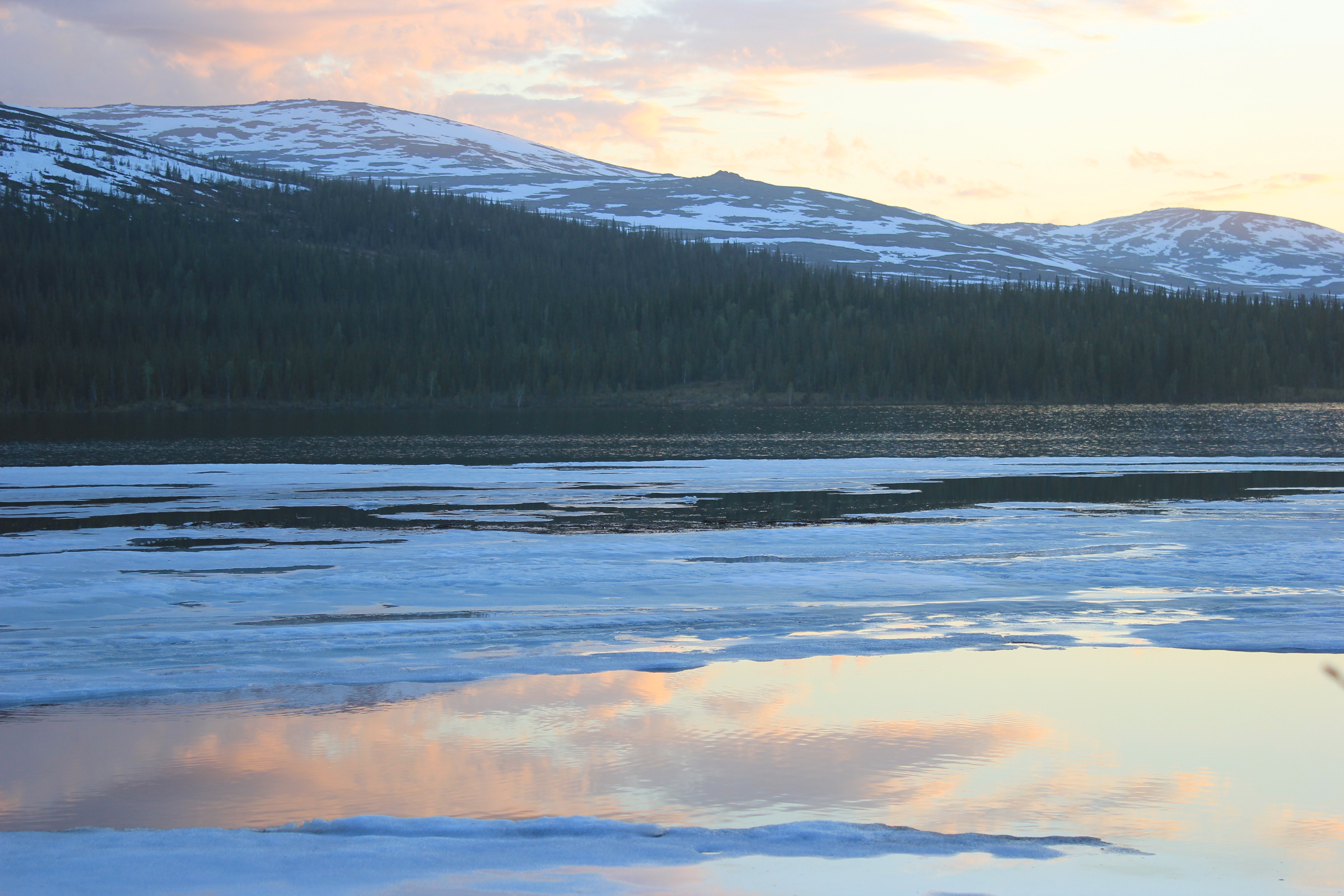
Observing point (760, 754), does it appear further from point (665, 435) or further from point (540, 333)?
point (540, 333)

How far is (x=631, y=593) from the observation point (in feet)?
51.4

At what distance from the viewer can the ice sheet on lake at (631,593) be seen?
12094mm

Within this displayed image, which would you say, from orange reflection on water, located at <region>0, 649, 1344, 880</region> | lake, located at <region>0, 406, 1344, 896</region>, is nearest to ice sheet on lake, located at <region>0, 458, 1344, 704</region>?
lake, located at <region>0, 406, 1344, 896</region>

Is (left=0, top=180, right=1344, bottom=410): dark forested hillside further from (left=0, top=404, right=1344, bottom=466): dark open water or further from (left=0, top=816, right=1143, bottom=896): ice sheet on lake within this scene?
(left=0, top=816, right=1143, bottom=896): ice sheet on lake

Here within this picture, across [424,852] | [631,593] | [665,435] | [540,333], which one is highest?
[540,333]

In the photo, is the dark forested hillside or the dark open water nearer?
the dark open water

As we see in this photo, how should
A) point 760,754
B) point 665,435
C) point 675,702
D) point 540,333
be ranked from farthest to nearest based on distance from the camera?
point 540,333 → point 665,435 → point 675,702 → point 760,754

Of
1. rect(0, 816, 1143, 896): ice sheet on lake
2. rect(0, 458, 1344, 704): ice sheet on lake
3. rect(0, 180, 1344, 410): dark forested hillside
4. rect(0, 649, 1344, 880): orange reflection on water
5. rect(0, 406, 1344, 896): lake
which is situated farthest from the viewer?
rect(0, 180, 1344, 410): dark forested hillside

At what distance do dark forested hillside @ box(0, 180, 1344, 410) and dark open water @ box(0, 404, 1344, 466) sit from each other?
1879cm

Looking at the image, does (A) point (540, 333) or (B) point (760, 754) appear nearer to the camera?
(B) point (760, 754)

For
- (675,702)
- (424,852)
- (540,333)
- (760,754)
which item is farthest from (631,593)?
(540,333)

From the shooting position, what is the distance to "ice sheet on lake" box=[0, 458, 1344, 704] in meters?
12.1

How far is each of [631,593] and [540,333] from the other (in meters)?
134

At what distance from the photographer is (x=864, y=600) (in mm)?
15109
